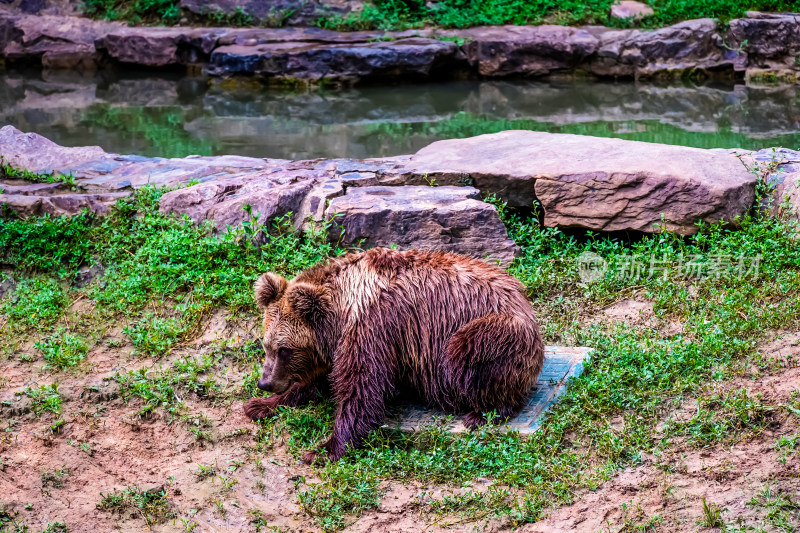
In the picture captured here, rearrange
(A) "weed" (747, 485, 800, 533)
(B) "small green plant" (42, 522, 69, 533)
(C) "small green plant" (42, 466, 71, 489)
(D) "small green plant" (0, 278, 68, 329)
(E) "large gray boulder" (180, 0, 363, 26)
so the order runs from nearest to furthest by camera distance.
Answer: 1. (A) "weed" (747, 485, 800, 533)
2. (B) "small green plant" (42, 522, 69, 533)
3. (C) "small green plant" (42, 466, 71, 489)
4. (D) "small green plant" (0, 278, 68, 329)
5. (E) "large gray boulder" (180, 0, 363, 26)

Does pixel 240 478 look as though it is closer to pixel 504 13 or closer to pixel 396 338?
pixel 396 338

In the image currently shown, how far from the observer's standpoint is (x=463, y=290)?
16.0ft

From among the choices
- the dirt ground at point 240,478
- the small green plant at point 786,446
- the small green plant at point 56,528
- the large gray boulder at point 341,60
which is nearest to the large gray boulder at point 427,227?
the dirt ground at point 240,478

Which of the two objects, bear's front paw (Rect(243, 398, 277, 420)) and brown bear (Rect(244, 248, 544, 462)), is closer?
brown bear (Rect(244, 248, 544, 462))

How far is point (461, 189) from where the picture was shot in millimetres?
6883

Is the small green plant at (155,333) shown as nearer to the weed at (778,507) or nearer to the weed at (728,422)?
the weed at (728,422)

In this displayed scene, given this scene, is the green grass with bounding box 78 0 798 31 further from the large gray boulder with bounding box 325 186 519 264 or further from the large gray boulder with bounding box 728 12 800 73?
the large gray boulder with bounding box 325 186 519 264

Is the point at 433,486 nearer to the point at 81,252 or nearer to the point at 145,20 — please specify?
the point at 81,252

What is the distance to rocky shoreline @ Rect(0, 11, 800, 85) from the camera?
1452 centimetres

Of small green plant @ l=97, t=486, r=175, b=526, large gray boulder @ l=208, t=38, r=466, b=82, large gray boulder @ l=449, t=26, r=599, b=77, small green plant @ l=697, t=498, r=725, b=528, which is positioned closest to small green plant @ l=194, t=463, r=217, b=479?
small green plant @ l=97, t=486, r=175, b=526

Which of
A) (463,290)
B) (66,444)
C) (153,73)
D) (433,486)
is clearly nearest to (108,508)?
(66,444)

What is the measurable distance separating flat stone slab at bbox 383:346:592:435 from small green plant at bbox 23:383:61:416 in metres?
2.19

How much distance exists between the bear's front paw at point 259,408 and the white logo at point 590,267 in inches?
110

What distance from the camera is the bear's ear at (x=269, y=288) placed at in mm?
4824
